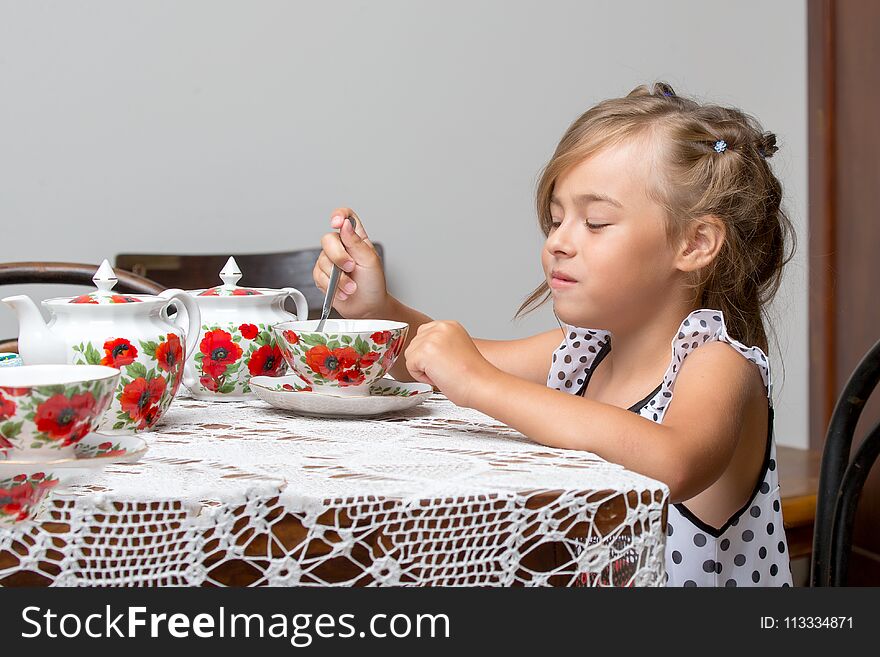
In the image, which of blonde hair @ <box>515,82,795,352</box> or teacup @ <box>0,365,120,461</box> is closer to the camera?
teacup @ <box>0,365,120,461</box>

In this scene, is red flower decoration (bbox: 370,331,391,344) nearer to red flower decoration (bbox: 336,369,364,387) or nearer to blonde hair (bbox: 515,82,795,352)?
red flower decoration (bbox: 336,369,364,387)

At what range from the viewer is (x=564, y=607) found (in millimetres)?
542

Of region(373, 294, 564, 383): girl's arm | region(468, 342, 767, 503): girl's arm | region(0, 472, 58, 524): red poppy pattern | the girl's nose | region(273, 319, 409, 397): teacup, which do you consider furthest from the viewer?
region(373, 294, 564, 383): girl's arm

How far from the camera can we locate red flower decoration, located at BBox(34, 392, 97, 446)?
59 cm

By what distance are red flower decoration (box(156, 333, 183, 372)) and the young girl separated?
0.62ft

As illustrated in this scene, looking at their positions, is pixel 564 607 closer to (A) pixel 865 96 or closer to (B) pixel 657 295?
(B) pixel 657 295

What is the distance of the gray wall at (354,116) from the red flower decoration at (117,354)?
4.22ft

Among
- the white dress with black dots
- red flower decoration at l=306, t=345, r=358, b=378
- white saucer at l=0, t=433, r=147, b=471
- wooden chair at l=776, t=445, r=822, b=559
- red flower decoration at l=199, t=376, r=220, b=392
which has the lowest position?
wooden chair at l=776, t=445, r=822, b=559

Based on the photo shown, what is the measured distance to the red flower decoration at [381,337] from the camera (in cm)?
85

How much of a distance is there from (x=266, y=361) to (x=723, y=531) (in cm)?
47

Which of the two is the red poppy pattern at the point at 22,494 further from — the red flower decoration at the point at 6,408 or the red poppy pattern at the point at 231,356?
the red poppy pattern at the point at 231,356

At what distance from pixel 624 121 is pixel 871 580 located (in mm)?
1622

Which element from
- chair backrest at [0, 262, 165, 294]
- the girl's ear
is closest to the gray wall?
chair backrest at [0, 262, 165, 294]

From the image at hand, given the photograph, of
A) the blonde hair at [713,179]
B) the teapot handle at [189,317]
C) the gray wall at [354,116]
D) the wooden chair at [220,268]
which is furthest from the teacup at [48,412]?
the gray wall at [354,116]
